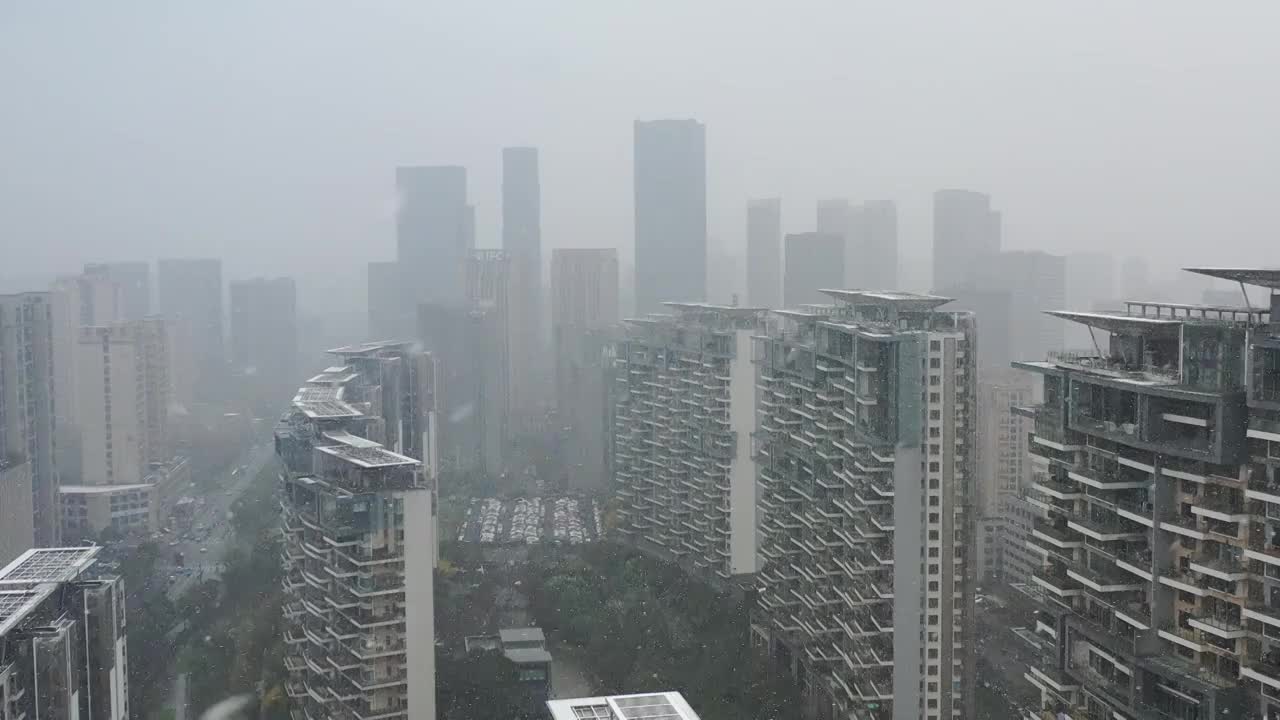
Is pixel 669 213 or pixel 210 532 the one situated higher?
pixel 669 213

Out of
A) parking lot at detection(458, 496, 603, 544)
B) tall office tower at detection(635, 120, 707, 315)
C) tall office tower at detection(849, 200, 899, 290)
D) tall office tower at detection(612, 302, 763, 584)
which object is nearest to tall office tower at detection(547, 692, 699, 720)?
tall office tower at detection(612, 302, 763, 584)

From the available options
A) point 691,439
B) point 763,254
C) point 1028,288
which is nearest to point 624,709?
point 691,439

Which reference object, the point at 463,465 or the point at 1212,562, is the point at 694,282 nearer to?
the point at 463,465

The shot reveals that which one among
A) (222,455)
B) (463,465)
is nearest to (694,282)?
(463,465)

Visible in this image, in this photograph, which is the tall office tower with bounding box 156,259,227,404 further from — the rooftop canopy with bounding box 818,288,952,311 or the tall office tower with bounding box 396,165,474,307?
the rooftop canopy with bounding box 818,288,952,311

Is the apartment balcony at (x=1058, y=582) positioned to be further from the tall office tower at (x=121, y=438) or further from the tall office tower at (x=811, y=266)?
the tall office tower at (x=121, y=438)

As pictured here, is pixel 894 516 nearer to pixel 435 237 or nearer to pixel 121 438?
pixel 121 438

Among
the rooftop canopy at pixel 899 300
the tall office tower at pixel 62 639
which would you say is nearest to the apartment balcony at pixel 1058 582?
the rooftop canopy at pixel 899 300

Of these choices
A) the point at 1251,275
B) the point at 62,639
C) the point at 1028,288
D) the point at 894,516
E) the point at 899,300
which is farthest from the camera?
the point at 1028,288
